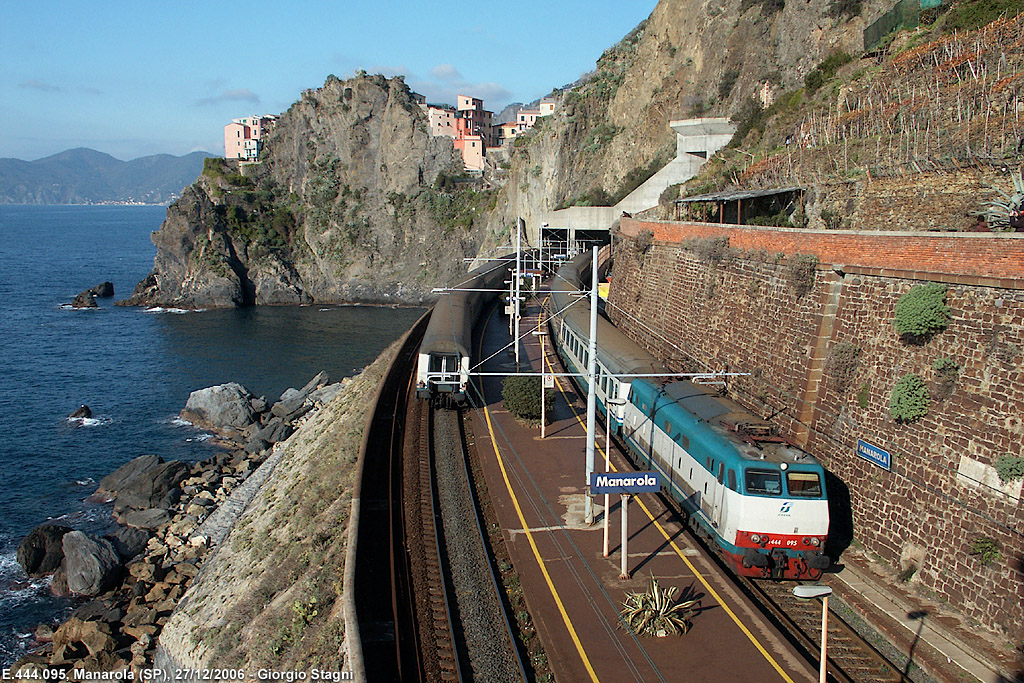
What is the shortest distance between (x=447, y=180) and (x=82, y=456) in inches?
2968

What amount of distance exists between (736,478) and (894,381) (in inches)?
180

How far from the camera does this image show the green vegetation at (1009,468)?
11.6m

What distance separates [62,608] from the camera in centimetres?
2375

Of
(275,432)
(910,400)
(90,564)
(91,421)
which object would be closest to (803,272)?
(910,400)

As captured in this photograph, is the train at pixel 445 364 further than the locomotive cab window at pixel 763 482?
Yes

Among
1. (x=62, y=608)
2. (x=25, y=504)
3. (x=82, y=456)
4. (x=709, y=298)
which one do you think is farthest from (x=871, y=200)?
(x=82, y=456)

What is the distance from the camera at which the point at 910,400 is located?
45.6ft

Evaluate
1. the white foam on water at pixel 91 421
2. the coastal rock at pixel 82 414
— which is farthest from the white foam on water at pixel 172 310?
the white foam on water at pixel 91 421

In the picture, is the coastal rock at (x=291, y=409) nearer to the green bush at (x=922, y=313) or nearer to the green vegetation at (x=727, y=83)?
the green bush at (x=922, y=313)

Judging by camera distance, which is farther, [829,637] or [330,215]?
[330,215]

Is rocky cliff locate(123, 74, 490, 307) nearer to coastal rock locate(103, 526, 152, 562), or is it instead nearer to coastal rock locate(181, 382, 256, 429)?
coastal rock locate(181, 382, 256, 429)

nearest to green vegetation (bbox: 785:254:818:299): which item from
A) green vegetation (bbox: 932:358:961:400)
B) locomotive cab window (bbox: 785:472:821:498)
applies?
green vegetation (bbox: 932:358:961:400)

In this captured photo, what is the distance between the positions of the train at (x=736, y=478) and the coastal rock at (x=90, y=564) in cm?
1989

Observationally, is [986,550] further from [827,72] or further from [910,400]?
[827,72]
